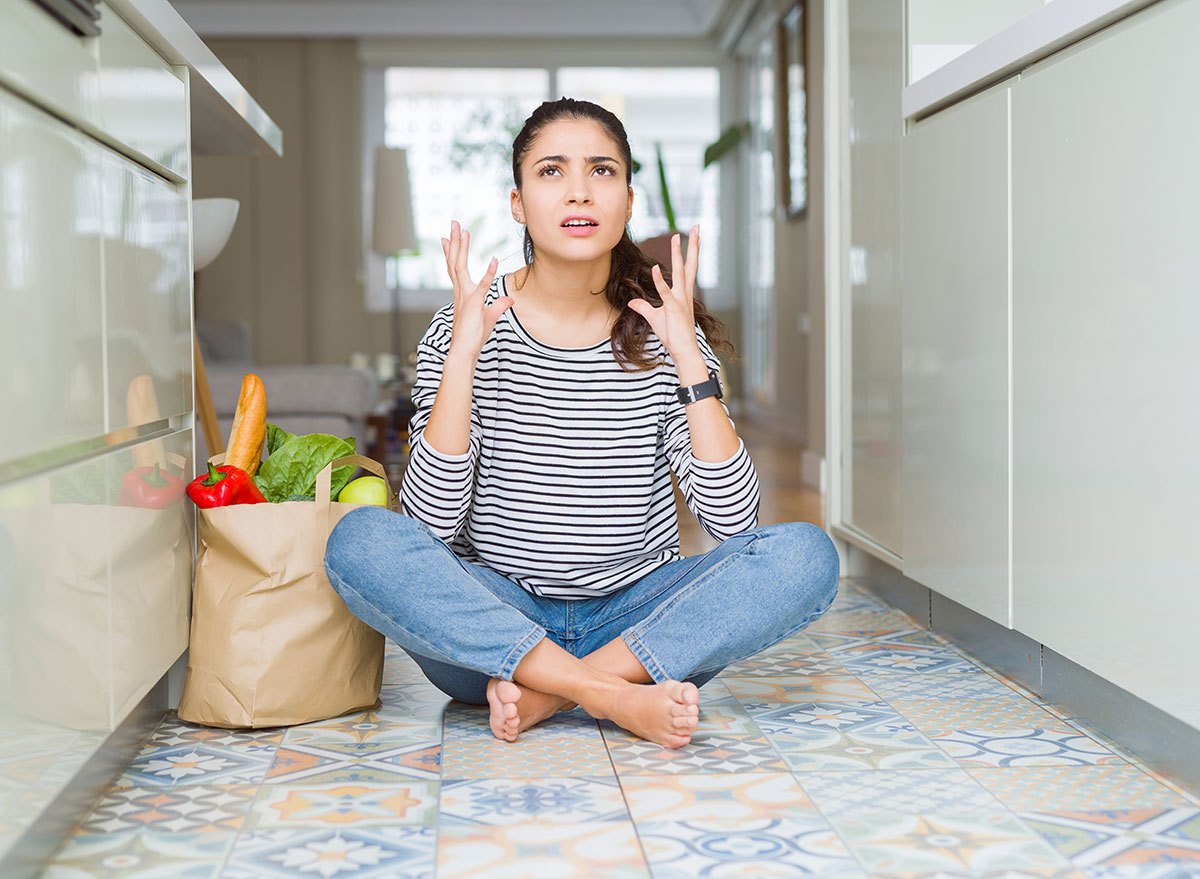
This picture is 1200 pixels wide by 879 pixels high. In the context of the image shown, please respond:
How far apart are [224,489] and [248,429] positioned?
136 mm

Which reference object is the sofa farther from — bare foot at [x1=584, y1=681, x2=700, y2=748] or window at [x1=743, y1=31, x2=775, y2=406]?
window at [x1=743, y1=31, x2=775, y2=406]

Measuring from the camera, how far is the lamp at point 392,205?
725 centimetres

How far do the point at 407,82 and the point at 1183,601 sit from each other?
763 centimetres

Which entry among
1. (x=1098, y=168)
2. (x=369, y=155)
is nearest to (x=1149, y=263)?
(x=1098, y=168)

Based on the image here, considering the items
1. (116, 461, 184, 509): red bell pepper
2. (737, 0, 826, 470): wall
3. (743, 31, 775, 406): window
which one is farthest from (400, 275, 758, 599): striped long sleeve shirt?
(743, 31, 775, 406): window

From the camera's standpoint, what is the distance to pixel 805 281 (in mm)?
6539

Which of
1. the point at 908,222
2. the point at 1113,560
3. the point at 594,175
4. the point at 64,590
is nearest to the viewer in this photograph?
the point at 64,590

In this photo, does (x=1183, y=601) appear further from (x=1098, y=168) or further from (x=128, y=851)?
(x=128, y=851)

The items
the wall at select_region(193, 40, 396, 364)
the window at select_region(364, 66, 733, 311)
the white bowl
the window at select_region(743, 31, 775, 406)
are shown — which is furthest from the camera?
the window at select_region(364, 66, 733, 311)

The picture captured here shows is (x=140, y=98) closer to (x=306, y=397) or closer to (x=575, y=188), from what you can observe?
(x=575, y=188)

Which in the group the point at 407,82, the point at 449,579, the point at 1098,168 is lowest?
the point at 449,579

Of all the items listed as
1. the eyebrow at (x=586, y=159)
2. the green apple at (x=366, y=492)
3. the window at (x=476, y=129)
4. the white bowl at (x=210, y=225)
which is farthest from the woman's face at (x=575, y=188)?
the window at (x=476, y=129)

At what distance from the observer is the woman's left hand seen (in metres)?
1.70

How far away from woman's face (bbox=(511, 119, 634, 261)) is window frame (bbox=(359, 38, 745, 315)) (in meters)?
6.58
